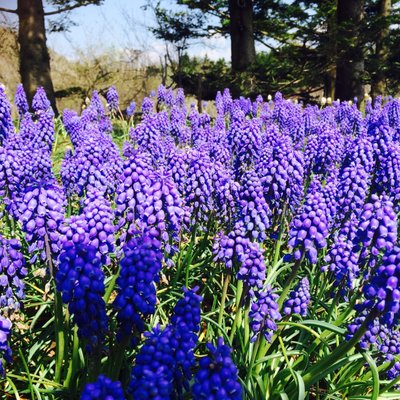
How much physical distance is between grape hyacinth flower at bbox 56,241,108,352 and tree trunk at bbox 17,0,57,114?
1503 centimetres

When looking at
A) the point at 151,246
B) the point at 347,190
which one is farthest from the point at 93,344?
the point at 347,190

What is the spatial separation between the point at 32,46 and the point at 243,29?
30.8ft

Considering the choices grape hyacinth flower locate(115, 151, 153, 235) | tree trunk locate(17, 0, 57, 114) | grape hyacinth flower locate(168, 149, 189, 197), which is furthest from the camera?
tree trunk locate(17, 0, 57, 114)

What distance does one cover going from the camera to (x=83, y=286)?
233 centimetres

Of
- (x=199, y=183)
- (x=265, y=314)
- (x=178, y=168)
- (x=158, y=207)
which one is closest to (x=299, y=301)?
(x=265, y=314)

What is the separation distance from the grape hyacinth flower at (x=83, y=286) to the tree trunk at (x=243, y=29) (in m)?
18.5

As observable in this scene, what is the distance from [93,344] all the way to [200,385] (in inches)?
44.1

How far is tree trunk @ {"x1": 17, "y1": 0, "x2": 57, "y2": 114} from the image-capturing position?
52.5 ft

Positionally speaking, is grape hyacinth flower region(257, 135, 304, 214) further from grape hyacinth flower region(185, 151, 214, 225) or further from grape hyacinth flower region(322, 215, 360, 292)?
grape hyacinth flower region(322, 215, 360, 292)

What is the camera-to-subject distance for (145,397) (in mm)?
1625

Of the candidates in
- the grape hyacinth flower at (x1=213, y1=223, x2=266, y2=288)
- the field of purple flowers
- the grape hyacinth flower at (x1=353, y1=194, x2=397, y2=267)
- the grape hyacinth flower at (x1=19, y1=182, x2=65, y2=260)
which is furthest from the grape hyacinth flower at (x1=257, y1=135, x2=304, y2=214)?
the grape hyacinth flower at (x1=19, y1=182, x2=65, y2=260)

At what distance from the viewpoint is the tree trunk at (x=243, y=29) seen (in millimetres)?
19781

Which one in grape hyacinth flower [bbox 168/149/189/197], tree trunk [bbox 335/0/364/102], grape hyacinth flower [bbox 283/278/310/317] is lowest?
grape hyacinth flower [bbox 283/278/310/317]

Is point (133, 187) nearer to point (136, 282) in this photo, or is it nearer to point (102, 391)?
point (136, 282)
